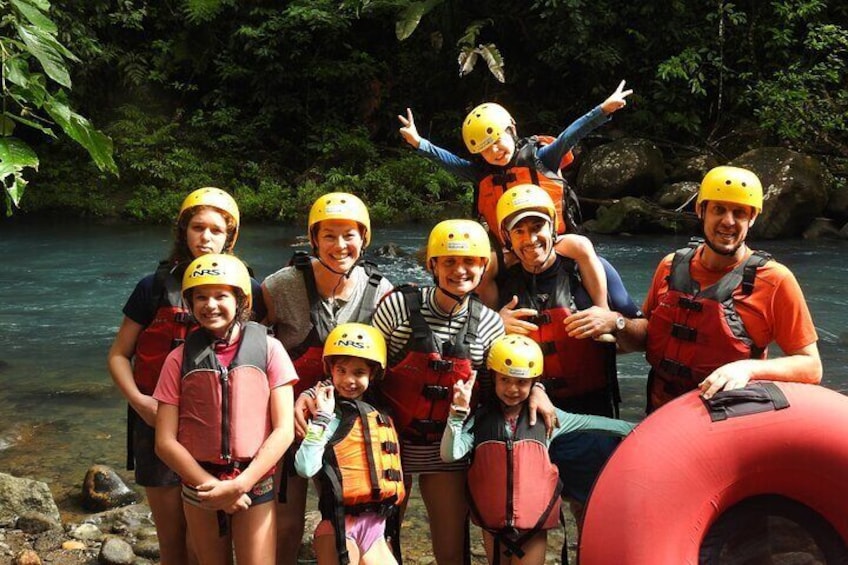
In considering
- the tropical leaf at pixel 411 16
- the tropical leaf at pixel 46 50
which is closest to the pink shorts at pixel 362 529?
the tropical leaf at pixel 46 50

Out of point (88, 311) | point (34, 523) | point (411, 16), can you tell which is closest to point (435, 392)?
point (34, 523)

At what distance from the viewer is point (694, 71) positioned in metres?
14.9

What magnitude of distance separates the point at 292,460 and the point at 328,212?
3.20 ft

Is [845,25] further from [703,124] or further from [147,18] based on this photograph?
[147,18]

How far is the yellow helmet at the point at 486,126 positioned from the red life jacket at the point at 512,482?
58.2 inches

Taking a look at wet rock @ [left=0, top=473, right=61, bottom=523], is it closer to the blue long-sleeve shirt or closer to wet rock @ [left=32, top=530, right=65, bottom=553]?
wet rock @ [left=32, top=530, right=65, bottom=553]

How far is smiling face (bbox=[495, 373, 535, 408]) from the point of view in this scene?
310cm

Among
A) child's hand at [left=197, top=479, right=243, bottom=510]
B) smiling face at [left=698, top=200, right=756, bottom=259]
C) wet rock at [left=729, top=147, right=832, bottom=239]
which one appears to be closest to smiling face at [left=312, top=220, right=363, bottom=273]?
child's hand at [left=197, top=479, right=243, bottom=510]

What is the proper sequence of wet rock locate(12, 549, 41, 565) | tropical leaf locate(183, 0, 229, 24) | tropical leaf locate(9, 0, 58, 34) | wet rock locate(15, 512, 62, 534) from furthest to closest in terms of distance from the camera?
tropical leaf locate(183, 0, 229, 24) → wet rock locate(15, 512, 62, 534) → wet rock locate(12, 549, 41, 565) → tropical leaf locate(9, 0, 58, 34)

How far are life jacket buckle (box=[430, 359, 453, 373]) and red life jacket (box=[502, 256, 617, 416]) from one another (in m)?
0.42

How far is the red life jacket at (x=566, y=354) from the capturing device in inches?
134

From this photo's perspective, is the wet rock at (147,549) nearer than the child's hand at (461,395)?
No

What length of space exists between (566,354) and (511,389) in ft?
1.38

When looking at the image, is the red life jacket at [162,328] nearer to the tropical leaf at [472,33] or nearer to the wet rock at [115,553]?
the wet rock at [115,553]
